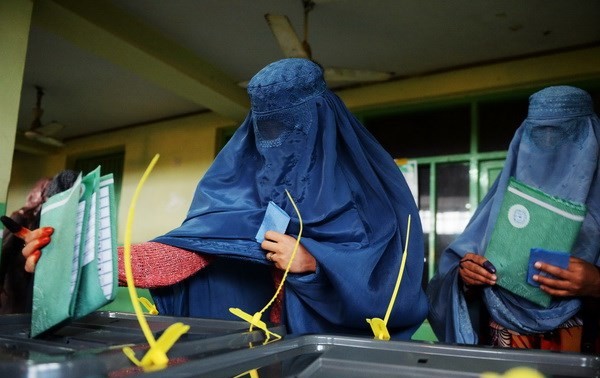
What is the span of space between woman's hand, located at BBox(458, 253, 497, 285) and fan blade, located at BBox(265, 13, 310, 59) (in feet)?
6.22

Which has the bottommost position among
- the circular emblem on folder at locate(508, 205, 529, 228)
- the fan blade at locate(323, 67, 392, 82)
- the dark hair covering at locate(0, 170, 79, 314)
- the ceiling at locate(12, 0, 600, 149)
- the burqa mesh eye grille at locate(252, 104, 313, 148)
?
the dark hair covering at locate(0, 170, 79, 314)

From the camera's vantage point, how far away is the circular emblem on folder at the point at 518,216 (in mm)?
1255

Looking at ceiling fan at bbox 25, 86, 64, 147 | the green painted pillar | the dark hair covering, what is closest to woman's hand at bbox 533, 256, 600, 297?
the dark hair covering

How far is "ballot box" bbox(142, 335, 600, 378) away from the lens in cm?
50

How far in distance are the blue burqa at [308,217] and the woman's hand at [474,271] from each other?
32 cm

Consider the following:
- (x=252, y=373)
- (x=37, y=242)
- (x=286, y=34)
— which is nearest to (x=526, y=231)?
(x=252, y=373)

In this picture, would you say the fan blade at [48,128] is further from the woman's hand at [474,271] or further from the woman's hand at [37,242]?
the woman's hand at [37,242]

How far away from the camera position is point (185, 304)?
113 cm

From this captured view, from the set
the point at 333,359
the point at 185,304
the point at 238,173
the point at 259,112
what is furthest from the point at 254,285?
the point at 333,359

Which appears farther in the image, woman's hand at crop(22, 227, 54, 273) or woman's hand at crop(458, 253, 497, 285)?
woman's hand at crop(458, 253, 497, 285)

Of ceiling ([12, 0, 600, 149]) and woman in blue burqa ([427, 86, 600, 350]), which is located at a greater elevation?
ceiling ([12, 0, 600, 149])

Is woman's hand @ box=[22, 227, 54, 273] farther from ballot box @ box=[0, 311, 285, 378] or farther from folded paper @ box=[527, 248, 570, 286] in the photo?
folded paper @ box=[527, 248, 570, 286]

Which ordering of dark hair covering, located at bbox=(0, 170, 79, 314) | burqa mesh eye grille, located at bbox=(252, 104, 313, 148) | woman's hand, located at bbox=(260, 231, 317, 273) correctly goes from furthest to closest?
dark hair covering, located at bbox=(0, 170, 79, 314), burqa mesh eye grille, located at bbox=(252, 104, 313, 148), woman's hand, located at bbox=(260, 231, 317, 273)

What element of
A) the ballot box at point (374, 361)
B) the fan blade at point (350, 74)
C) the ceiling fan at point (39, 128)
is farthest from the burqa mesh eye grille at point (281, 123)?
the ceiling fan at point (39, 128)
